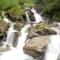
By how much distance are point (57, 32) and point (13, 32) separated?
347 centimetres

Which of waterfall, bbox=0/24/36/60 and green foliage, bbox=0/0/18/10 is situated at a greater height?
green foliage, bbox=0/0/18/10

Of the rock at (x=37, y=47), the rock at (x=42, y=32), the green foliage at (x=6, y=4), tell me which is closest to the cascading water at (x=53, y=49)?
the rock at (x=37, y=47)

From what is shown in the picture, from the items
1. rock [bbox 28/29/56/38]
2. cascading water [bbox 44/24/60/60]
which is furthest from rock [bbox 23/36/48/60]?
rock [bbox 28/29/56/38]

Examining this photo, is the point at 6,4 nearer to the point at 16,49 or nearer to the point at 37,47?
the point at 16,49

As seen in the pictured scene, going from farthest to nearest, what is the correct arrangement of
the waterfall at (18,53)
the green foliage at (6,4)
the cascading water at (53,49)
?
the green foliage at (6,4) → the waterfall at (18,53) → the cascading water at (53,49)

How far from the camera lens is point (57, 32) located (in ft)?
53.9

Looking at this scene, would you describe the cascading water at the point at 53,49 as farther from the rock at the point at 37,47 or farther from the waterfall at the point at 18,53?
the waterfall at the point at 18,53

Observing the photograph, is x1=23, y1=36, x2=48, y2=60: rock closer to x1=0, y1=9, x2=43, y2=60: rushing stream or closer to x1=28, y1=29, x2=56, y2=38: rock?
x1=0, y1=9, x2=43, y2=60: rushing stream

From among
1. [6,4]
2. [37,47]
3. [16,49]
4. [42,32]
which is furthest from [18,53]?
[6,4]

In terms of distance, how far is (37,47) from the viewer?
13.8 meters

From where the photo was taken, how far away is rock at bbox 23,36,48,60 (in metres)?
13.7

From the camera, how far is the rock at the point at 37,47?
13.7 meters

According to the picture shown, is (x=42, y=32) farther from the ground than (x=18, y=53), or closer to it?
farther from the ground

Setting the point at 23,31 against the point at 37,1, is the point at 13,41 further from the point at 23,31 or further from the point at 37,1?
the point at 37,1
